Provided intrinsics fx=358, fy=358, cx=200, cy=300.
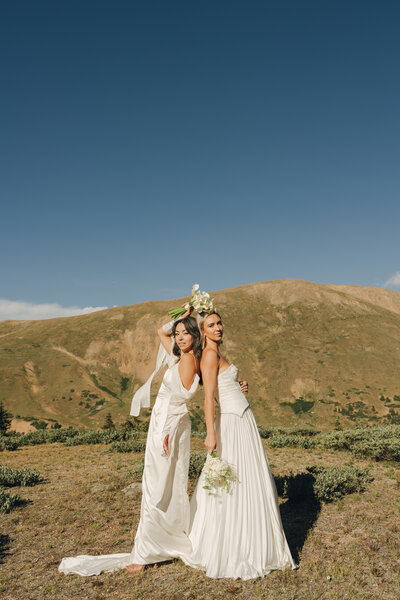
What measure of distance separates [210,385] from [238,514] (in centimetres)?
154

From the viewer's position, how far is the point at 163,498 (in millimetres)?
4566

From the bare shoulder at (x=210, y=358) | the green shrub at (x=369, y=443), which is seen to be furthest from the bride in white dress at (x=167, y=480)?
the green shrub at (x=369, y=443)

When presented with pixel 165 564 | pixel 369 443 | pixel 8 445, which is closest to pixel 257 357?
pixel 369 443

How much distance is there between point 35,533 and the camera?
5828 mm

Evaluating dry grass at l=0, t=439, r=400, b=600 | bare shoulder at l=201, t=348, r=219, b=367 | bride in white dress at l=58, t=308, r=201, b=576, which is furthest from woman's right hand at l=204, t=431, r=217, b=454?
dry grass at l=0, t=439, r=400, b=600

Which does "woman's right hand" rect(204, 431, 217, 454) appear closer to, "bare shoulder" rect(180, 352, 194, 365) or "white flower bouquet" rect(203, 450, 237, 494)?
"white flower bouquet" rect(203, 450, 237, 494)

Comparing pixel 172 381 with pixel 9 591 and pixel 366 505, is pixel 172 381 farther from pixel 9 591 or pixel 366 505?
pixel 366 505

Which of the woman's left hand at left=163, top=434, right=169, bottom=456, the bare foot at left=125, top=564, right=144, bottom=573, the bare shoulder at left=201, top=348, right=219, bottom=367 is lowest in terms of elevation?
the bare foot at left=125, top=564, right=144, bottom=573

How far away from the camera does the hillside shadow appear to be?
5.56 metres

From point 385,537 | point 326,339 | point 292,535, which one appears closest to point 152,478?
point 292,535

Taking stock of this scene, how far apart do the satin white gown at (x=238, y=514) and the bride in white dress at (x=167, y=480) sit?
0.26m

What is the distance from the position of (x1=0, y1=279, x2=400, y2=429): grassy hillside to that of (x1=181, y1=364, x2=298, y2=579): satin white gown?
148ft

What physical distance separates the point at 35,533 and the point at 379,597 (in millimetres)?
5051

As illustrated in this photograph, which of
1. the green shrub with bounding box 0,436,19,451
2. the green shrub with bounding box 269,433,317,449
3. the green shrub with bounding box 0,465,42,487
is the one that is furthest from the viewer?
the green shrub with bounding box 0,436,19,451
